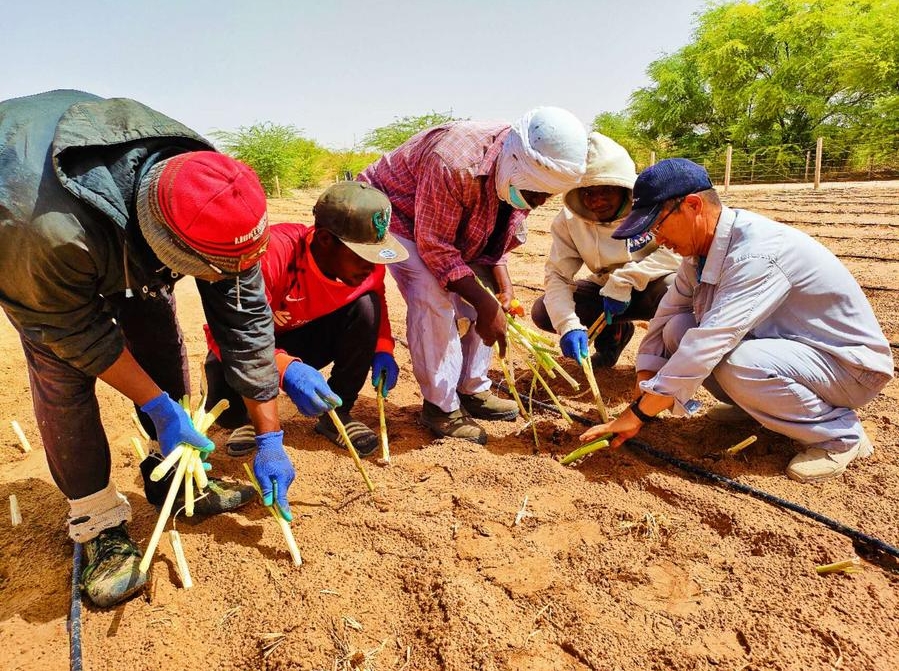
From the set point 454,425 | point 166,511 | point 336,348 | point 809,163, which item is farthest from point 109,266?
point 809,163

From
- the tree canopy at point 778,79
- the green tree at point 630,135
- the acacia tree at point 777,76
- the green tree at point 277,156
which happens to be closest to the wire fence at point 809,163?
the tree canopy at point 778,79

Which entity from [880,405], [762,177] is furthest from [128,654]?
[762,177]

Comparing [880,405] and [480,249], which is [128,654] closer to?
[480,249]

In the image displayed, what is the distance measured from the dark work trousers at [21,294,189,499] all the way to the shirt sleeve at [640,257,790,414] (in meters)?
1.75

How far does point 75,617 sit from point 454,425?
4.76 ft

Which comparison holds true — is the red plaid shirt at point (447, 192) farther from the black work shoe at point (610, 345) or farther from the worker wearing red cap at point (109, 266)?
the black work shoe at point (610, 345)

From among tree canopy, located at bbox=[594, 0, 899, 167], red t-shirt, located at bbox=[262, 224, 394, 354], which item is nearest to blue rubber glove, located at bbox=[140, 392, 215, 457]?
red t-shirt, located at bbox=[262, 224, 394, 354]

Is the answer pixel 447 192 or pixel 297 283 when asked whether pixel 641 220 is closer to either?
pixel 447 192

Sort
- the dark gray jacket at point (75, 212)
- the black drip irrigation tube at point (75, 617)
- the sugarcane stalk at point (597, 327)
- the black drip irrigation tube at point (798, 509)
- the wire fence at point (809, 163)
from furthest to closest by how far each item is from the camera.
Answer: the wire fence at point (809, 163)
the sugarcane stalk at point (597, 327)
the black drip irrigation tube at point (798, 509)
the black drip irrigation tube at point (75, 617)
the dark gray jacket at point (75, 212)

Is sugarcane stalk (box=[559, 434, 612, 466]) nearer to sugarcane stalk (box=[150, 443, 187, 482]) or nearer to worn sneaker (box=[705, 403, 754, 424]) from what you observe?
worn sneaker (box=[705, 403, 754, 424])

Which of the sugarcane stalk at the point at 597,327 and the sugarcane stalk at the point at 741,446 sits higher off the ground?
the sugarcane stalk at the point at 597,327

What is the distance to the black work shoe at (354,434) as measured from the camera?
241cm

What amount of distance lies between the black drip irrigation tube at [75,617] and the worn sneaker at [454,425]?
4.45 ft

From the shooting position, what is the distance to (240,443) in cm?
244
